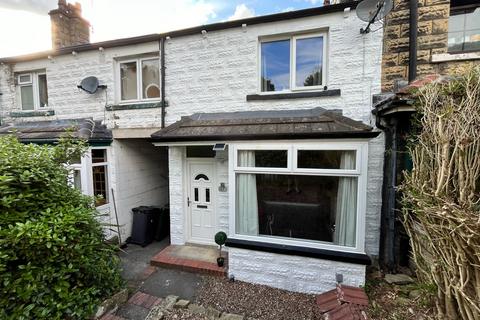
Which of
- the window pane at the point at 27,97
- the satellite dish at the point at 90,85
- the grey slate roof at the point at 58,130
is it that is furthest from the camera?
the window pane at the point at 27,97

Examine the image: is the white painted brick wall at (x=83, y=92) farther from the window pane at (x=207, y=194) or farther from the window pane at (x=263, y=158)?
the window pane at (x=263, y=158)

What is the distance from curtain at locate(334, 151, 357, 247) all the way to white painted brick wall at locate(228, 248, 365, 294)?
1.53ft

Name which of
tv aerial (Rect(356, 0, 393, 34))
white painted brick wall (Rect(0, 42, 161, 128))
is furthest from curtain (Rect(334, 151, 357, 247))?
white painted brick wall (Rect(0, 42, 161, 128))

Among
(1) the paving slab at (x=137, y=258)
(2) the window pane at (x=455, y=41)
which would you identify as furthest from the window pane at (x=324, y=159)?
(1) the paving slab at (x=137, y=258)

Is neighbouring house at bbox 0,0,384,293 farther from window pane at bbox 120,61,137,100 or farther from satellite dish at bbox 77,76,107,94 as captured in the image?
satellite dish at bbox 77,76,107,94

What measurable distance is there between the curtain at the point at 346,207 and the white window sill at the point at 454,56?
9.02ft

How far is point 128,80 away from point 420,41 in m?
7.30

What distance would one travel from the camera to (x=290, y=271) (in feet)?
14.7

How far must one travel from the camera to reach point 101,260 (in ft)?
12.6

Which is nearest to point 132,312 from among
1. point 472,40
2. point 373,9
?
point 373,9

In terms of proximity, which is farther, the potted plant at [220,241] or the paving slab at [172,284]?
the potted plant at [220,241]

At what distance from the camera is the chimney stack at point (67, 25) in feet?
25.2

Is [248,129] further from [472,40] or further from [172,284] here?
[472,40]

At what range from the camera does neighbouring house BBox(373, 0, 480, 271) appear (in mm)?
4578
